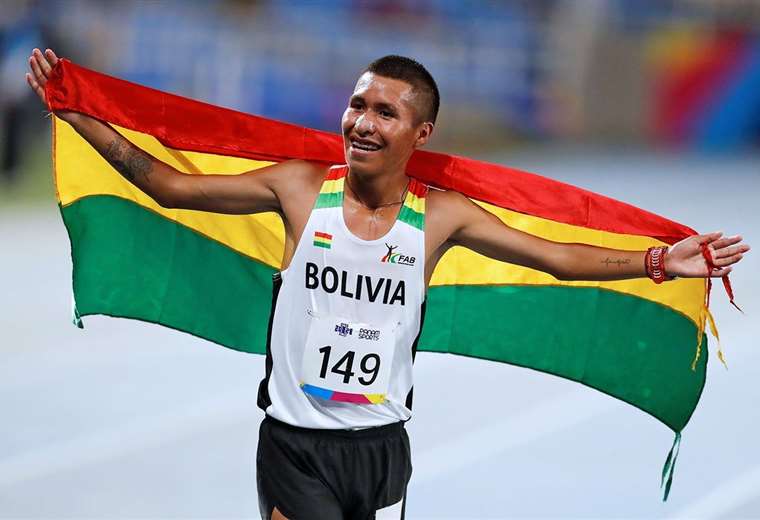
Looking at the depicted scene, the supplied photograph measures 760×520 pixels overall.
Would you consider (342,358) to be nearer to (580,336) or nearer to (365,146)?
(365,146)

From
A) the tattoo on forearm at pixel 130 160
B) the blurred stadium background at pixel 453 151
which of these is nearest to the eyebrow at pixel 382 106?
the tattoo on forearm at pixel 130 160

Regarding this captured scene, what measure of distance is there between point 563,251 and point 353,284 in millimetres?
795

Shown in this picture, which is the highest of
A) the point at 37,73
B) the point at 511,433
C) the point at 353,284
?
the point at 37,73

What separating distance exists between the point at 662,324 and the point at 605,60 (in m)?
17.3

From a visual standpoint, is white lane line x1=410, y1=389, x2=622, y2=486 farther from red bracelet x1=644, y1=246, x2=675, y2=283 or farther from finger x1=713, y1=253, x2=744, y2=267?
finger x1=713, y1=253, x2=744, y2=267

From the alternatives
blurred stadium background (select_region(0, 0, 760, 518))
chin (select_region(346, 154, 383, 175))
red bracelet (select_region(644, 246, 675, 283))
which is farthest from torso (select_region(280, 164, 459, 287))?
blurred stadium background (select_region(0, 0, 760, 518))

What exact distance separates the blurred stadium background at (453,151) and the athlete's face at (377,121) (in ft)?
8.71

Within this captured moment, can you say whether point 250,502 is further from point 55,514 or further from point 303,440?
point 303,440

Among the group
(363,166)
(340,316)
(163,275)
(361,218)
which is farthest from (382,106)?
(163,275)

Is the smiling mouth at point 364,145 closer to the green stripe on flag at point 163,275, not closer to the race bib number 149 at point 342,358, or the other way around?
the race bib number 149 at point 342,358

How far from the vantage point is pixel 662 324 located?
534 cm

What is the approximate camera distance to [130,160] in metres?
4.34

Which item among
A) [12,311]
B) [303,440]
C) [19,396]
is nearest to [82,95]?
[303,440]

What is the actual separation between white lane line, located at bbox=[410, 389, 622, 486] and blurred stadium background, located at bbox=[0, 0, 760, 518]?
0.06ft
